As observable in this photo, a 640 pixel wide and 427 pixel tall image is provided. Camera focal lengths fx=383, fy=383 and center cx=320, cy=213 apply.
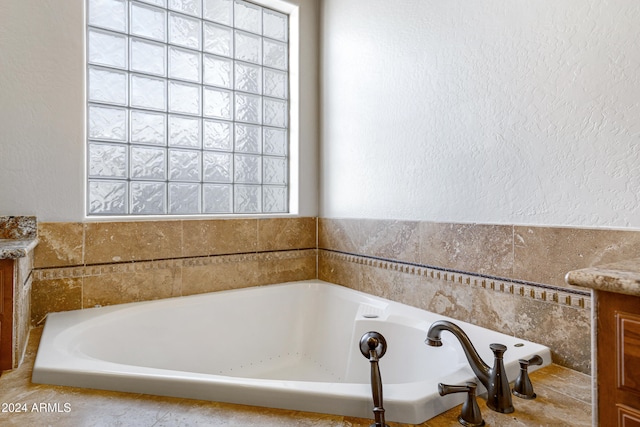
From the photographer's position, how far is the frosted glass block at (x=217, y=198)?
2.24 metres

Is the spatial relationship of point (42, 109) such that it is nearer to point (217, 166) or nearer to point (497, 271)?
point (217, 166)

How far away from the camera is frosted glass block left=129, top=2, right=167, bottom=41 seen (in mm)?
1996

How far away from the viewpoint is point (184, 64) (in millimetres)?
2154

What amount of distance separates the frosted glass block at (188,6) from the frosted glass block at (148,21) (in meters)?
0.07

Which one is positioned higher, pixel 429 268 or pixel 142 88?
pixel 142 88

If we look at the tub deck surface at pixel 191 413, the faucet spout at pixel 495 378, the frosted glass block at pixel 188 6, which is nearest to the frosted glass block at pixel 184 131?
the frosted glass block at pixel 188 6

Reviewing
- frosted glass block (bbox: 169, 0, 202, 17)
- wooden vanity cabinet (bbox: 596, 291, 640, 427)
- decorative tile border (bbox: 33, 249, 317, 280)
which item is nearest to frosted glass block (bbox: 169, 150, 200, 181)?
decorative tile border (bbox: 33, 249, 317, 280)

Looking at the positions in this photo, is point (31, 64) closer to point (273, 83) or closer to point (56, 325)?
point (56, 325)

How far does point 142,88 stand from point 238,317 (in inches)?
52.0

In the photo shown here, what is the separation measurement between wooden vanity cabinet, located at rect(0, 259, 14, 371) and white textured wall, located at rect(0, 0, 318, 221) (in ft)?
1.76

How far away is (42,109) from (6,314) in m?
0.93

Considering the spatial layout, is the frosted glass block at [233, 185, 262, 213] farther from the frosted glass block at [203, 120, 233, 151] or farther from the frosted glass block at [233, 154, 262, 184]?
the frosted glass block at [203, 120, 233, 151]

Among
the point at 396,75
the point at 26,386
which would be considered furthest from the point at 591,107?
the point at 26,386

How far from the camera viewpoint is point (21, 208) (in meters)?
1.64
